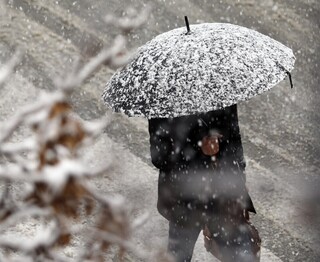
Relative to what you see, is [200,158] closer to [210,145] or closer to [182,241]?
[210,145]

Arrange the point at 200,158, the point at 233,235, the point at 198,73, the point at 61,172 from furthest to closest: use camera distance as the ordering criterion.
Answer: the point at 233,235 → the point at 200,158 → the point at 198,73 → the point at 61,172

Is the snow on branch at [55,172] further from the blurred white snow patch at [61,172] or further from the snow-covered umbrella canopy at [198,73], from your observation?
the snow-covered umbrella canopy at [198,73]

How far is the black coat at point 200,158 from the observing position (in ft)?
13.0

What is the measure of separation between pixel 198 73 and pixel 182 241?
1.11 m

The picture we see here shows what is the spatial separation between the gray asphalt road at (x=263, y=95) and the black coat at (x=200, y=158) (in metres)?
1.86

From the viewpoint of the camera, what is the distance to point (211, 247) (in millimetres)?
4328

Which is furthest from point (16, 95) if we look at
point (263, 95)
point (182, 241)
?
point (182, 241)

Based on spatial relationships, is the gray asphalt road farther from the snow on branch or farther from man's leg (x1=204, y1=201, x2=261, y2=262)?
the snow on branch

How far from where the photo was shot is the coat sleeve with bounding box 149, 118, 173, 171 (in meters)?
4.01

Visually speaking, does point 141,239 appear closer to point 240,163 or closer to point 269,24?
point 240,163

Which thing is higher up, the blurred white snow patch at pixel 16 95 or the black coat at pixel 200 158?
the black coat at pixel 200 158

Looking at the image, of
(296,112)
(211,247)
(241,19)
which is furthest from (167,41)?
(241,19)

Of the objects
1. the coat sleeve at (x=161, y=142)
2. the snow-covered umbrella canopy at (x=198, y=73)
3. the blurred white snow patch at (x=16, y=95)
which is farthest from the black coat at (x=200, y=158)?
the blurred white snow patch at (x=16, y=95)

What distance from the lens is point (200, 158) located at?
13.1 ft
